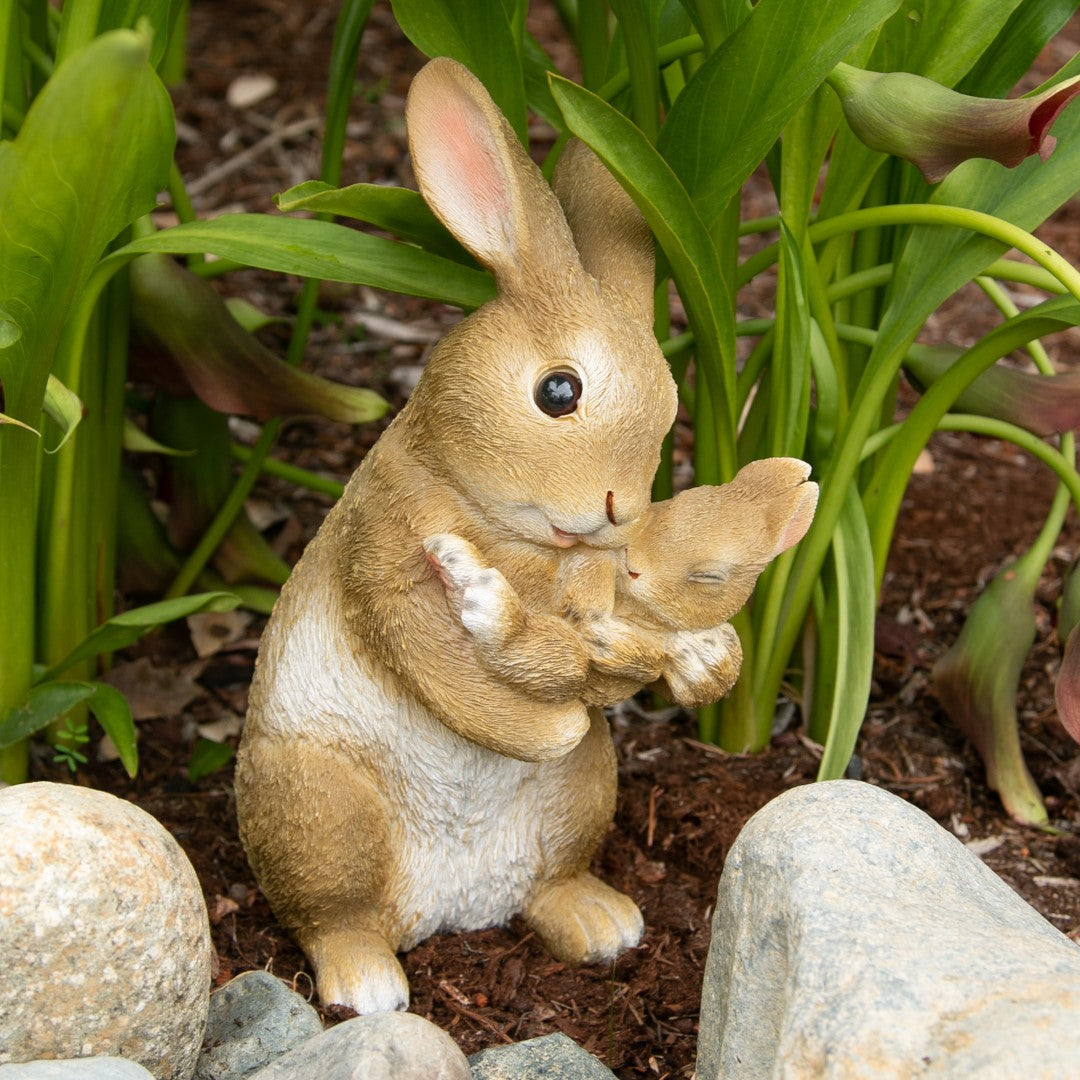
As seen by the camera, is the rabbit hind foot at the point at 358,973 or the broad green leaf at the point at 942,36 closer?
the rabbit hind foot at the point at 358,973

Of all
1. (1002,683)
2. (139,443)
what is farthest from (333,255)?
(1002,683)

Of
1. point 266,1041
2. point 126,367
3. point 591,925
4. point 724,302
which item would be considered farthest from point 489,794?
point 126,367

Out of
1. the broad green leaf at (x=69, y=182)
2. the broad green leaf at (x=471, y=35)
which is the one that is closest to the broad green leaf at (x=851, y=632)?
the broad green leaf at (x=471, y=35)

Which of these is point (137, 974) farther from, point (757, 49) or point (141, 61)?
point (757, 49)

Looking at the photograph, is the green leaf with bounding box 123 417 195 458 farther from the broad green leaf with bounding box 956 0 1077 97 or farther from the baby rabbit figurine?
the broad green leaf with bounding box 956 0 1077 97

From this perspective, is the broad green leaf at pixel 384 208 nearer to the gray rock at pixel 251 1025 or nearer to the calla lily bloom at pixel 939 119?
the calla lily bloom at pixel 939 119
